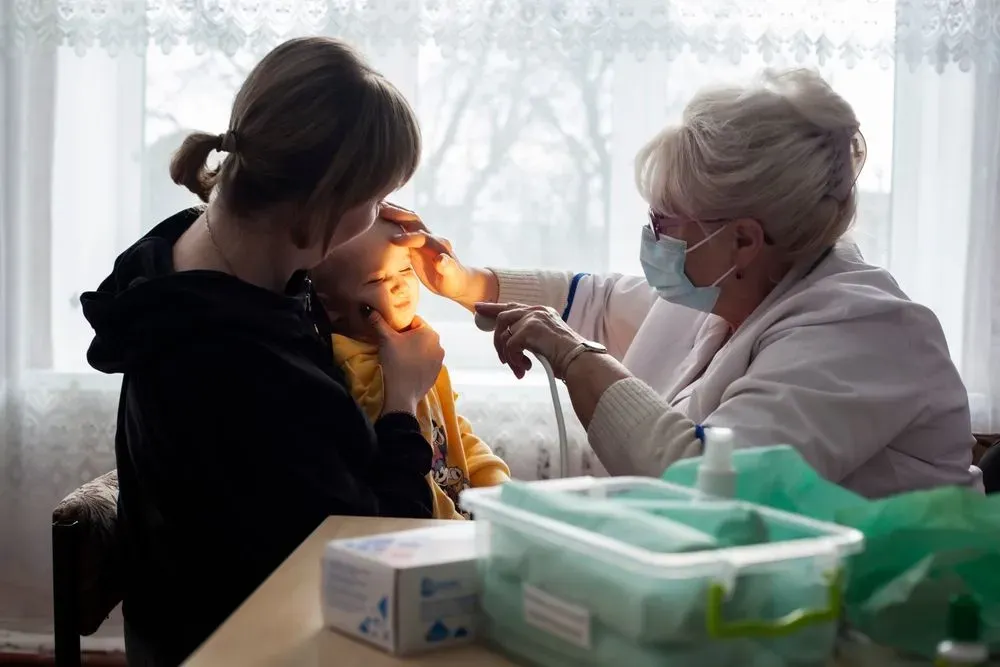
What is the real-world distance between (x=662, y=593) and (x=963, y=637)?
24 cm

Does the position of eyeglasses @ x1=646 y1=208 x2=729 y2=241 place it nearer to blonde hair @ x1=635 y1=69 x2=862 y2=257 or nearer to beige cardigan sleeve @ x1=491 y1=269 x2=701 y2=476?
blonde hair @ x1=635 y1=69 x2=862 y2=257

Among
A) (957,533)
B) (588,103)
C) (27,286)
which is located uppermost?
(588,103)

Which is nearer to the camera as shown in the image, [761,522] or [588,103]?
[761,522]

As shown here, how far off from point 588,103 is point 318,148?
1439mm

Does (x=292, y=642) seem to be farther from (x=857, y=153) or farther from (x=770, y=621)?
(x=857, y=153)

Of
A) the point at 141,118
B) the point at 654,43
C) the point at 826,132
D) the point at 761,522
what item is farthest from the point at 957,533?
the point at 141,118

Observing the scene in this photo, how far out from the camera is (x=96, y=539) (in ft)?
4.70

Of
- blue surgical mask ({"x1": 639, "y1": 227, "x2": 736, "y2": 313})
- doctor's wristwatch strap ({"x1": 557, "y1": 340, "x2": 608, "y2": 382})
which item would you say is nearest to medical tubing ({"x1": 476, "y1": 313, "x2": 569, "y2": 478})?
doctor's wristwatch strap ({"x1": 557, "y1": 340, "x2": 608, "y2": 382})

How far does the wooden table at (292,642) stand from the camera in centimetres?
87

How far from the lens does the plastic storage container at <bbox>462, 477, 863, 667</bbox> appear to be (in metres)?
0.74

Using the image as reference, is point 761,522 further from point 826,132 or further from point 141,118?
point 141,118

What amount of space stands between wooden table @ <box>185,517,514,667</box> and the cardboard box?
0.04 feet

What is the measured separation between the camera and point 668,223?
1.84 meters

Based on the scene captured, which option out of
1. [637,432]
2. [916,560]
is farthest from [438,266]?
[916,560]
